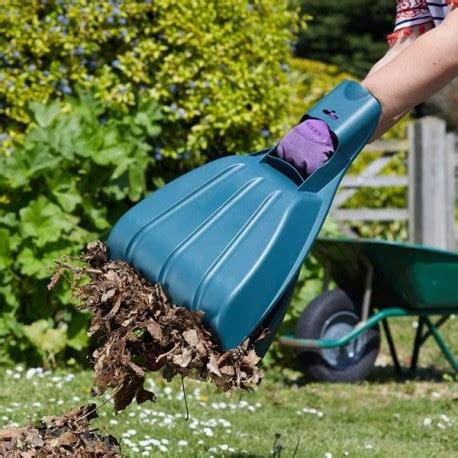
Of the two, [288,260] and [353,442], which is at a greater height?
[288,260]

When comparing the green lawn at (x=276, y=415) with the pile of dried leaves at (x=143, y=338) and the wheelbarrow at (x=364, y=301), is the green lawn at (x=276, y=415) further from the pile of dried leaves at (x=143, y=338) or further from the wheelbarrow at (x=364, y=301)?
the pile of dried leaves at (x=143, y=338)

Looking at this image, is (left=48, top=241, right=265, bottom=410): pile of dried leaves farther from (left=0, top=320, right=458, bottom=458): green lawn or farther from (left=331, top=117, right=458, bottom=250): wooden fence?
(left=331, top=117, right=458, bottom=250): wooden fence

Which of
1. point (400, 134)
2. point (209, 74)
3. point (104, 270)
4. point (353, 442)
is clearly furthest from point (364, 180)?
point (104, 270)

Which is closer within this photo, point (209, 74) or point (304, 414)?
point (304, 414)

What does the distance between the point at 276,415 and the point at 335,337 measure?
1.06m

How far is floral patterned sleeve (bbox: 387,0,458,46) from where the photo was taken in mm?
3205

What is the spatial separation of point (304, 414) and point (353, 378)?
36.9 inches

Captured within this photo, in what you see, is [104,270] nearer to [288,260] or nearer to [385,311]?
[288,260]

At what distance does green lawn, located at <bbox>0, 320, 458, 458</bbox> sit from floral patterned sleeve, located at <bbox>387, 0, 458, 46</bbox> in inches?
55.2

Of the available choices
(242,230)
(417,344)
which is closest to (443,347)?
(417,344)

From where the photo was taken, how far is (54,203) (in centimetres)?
577

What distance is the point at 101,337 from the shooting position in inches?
114

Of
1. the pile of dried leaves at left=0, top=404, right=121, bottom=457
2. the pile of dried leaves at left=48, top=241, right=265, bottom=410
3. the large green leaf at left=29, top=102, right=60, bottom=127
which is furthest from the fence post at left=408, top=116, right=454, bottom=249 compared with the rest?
the pile of dried leaves at left=48, top=241, right=265, bottom=410

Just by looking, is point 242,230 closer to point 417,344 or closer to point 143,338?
point 143,338
